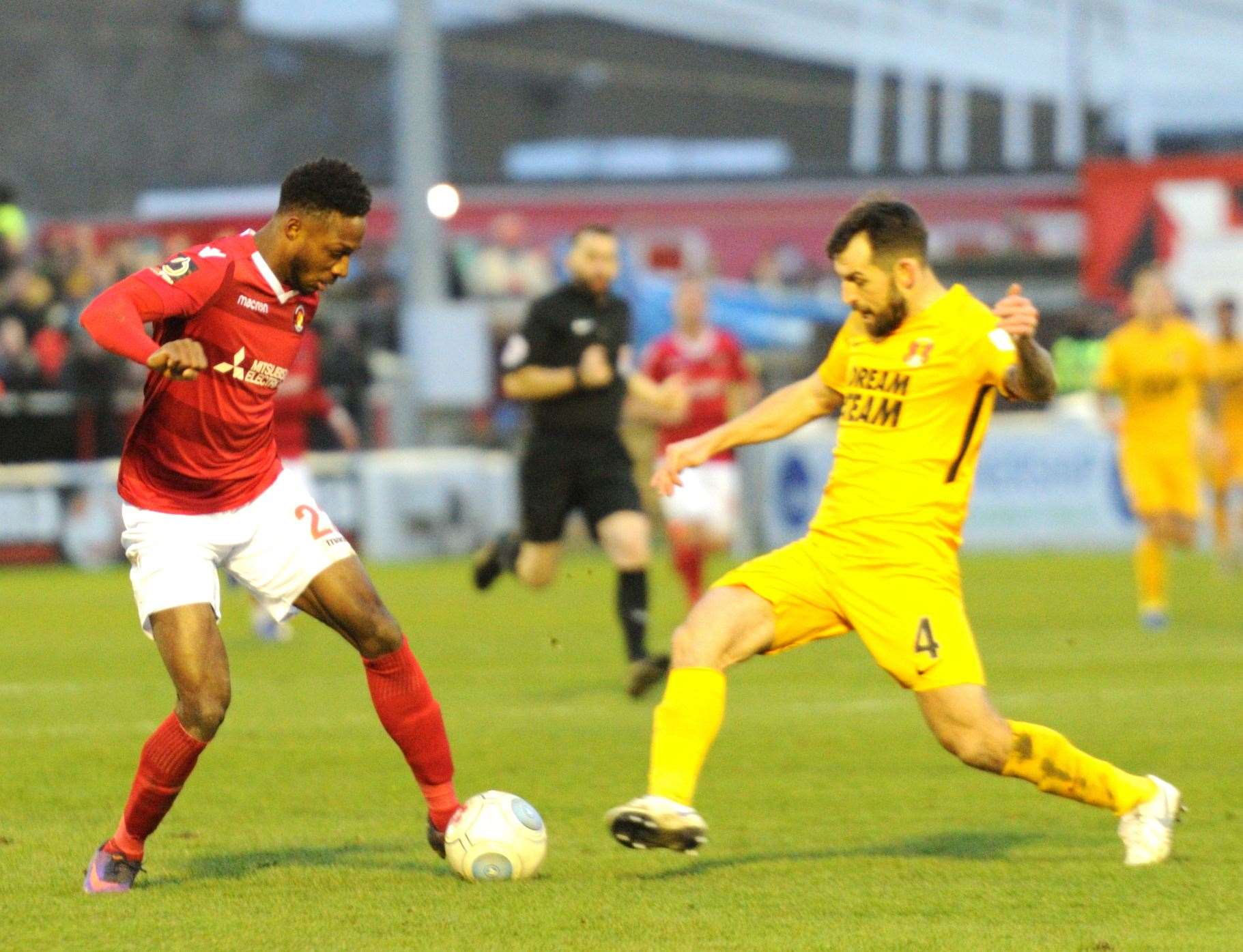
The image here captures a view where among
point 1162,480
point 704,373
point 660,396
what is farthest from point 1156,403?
point 660,396

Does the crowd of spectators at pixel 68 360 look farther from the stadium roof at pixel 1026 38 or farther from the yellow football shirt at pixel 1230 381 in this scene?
the stadium roof at pixel 1026 38

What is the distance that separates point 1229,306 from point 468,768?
35.5 ft

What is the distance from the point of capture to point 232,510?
256 inches

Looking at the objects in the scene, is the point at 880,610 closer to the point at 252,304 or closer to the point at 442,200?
the point at 252,304

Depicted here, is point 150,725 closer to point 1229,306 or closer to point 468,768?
point 468,768

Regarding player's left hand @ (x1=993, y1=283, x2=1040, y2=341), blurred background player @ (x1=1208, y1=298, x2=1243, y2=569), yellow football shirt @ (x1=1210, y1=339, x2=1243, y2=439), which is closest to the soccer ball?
player's left hand @ (x1=993, y1=283, x2=1040, y2=341)

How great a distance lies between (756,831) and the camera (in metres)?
7.23

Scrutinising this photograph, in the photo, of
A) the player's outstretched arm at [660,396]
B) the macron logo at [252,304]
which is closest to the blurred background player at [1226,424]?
the player's outstretched arm at [660,396]

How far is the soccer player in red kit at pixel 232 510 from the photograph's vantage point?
6270 mm

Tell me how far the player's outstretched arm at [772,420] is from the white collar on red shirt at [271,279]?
1216mm

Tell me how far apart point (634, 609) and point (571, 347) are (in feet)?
4.90

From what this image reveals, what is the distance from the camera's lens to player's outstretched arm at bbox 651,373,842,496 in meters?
6.79

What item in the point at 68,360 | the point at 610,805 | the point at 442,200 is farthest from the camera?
the point at 442,200

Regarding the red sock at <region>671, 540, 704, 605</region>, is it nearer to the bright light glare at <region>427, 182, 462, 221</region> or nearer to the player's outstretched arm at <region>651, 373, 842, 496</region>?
the player's outstretched arm at <region>651, 373, 842, 496</region>
